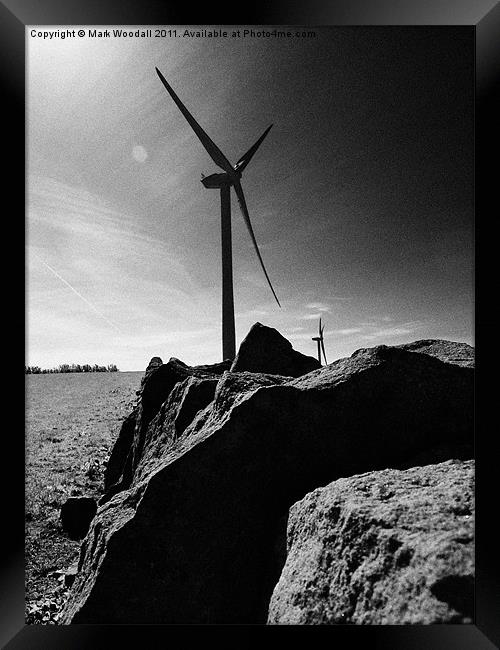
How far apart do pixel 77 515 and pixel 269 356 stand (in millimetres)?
4625

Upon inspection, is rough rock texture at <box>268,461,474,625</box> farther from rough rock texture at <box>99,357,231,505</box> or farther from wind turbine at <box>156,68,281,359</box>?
wind turbine at <box>156,68,281,359</box>

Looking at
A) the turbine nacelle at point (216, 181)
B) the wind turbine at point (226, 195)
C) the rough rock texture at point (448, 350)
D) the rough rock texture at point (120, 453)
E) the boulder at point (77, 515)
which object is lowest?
the boulder at point (77, 515)

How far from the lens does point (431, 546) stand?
2641 millimetres

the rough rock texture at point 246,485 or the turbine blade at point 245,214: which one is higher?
the turbine blade at point 245,214

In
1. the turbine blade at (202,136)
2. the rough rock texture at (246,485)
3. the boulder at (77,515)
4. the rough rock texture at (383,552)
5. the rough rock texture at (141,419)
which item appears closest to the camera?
the rough rock texture at (383,552)

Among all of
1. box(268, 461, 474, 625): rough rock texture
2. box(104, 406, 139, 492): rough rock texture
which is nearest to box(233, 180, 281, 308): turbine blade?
box(104, 406, 139, 492): rough rock texture

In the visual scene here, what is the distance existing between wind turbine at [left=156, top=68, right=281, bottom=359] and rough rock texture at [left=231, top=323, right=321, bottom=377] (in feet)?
7.61

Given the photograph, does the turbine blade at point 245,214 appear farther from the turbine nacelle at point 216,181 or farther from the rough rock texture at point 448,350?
the rough rock texture at point 448,350

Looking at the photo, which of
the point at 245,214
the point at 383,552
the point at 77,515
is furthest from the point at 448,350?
the point at 245,214

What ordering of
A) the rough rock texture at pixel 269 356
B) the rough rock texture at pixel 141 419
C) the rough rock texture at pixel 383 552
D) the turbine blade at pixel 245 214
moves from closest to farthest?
the rough rock texture at pixel 383 552 < the rough rock texture at pixel 141 419 < the rough rock texture at pixel 269 356 < the turbine blade at pixel 245 214

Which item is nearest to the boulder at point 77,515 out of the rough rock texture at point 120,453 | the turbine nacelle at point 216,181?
the rough rock texture at point 120,453

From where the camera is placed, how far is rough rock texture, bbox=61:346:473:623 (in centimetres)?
342

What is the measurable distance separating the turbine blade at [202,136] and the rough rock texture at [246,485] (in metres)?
4.93

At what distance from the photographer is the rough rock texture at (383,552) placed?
2557 millimetres
